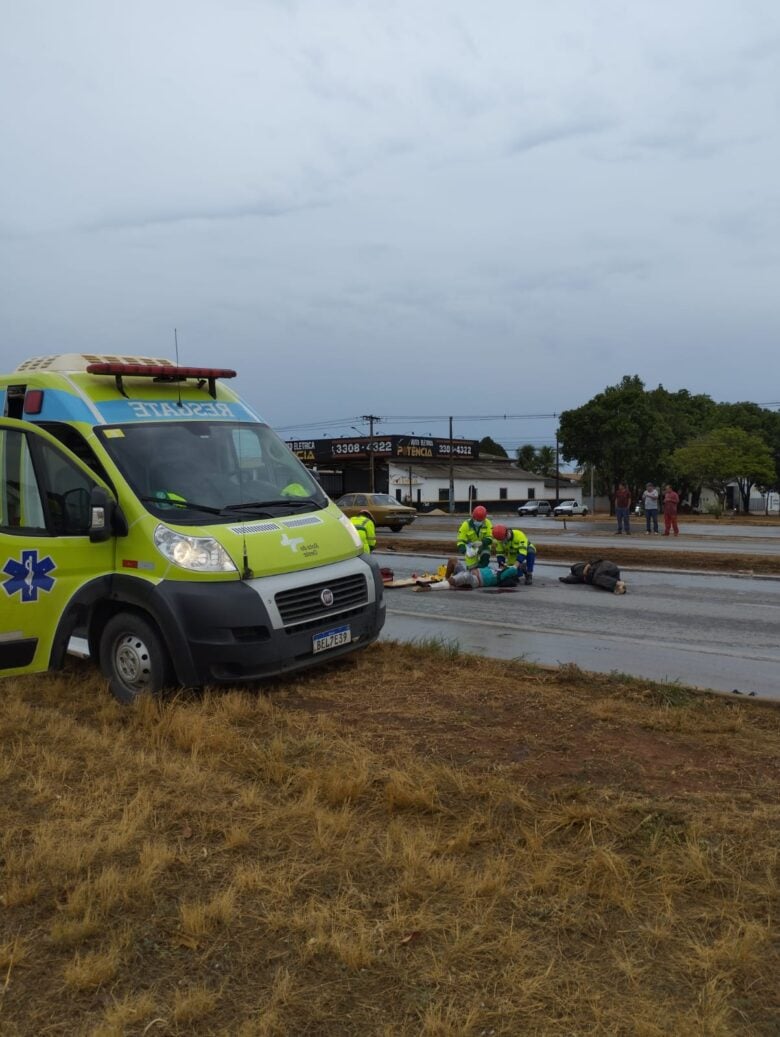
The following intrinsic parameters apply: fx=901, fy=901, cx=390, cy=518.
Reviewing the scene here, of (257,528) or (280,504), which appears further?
(280,504)

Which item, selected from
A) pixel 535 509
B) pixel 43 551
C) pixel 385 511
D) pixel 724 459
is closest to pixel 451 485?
pixel 535 509

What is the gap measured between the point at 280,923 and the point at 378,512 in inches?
1171

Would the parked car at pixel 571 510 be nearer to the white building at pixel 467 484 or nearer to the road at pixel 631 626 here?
the white building at pixel 467 484

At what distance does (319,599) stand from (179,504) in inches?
48.0

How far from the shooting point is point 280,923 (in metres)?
3.24

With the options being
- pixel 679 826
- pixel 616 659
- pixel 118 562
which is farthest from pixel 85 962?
pixel 616 659

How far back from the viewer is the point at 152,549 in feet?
20.2

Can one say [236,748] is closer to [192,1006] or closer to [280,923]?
[280,923]

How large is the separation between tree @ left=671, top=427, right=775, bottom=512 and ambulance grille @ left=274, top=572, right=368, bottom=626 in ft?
176

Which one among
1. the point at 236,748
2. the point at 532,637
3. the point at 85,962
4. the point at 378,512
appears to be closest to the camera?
the point at 85,962

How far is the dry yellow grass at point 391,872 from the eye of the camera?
2789 mm

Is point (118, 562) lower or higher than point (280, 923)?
higher

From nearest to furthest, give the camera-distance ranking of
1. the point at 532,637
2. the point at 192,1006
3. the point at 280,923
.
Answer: the point at 192,1006 < the point at 280,923 < the point at 532,637

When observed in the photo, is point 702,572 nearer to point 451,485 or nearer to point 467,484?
point 451,485
